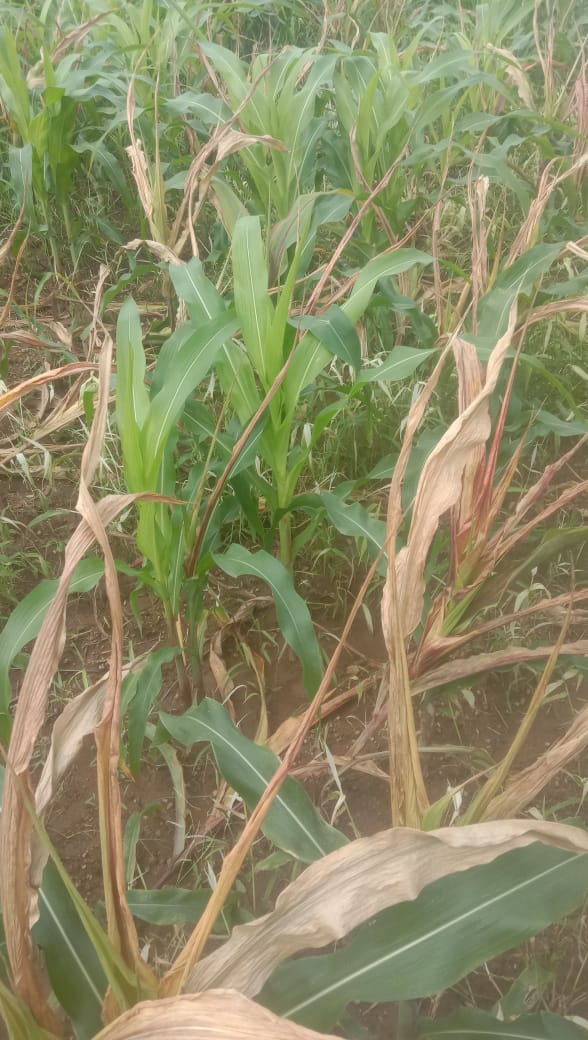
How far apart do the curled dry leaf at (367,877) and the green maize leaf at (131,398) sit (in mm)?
465

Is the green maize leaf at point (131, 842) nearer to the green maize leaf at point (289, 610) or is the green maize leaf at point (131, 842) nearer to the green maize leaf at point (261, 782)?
the green maize leaf at point (261, 782)

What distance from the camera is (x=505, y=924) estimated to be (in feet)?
1.74

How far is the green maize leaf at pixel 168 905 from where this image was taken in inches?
26.2

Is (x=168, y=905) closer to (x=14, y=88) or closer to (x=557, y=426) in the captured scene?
(x=557, y=426)

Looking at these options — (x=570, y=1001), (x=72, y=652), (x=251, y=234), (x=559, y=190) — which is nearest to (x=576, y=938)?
(x=570, y=1001)

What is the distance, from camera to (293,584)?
2.91 feet

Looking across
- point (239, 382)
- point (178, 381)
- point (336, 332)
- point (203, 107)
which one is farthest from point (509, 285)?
point (203, 107)

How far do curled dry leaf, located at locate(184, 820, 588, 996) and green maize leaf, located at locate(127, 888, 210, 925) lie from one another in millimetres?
209

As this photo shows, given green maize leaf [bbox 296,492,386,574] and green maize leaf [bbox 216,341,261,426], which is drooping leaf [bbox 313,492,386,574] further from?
green maize leaf [bbox 216,341,261,426]

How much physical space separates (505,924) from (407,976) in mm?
80

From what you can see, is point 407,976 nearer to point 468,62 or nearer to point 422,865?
point 422,865

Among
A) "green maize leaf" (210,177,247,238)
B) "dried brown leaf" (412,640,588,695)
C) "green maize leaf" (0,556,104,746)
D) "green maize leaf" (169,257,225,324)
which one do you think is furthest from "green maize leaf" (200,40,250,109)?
"dried brown leaf" (412,640,588,695)

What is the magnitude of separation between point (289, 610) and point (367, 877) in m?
0.39

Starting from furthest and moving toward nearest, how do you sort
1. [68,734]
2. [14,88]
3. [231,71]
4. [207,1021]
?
[14,88], [231,71], [68,734], [207,1021]
